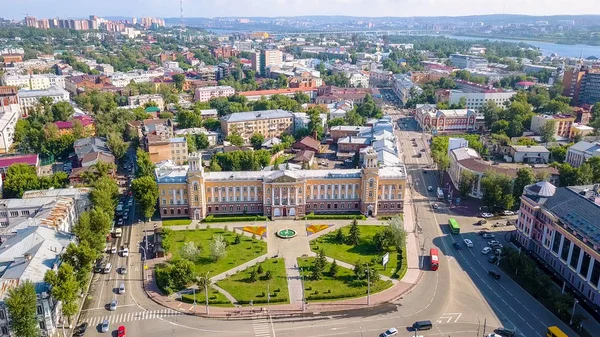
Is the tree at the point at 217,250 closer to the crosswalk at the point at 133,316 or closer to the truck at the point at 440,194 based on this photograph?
the crosswalk at the point at 133,316

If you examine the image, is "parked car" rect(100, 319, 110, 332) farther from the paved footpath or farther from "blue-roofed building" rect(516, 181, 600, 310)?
"blue-roofed building" rect(516, 181, 600, 310)

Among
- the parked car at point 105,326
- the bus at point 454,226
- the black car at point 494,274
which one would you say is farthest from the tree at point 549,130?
the parked car at point 105,326

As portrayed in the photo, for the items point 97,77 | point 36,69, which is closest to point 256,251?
point 97,77

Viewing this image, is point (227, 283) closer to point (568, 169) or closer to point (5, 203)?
point (5, 203)

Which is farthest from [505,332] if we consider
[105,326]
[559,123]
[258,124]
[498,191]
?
[559,123]

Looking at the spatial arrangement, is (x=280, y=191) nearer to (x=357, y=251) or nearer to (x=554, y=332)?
(x=357, y=251)

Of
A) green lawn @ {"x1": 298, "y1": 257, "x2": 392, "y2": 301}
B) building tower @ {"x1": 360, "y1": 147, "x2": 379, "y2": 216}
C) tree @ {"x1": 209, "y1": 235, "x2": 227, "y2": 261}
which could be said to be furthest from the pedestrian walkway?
building tower @ {"x1": 360, "y1": 147, "x2": 379, "y2": 216}
